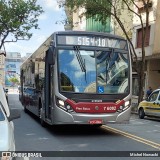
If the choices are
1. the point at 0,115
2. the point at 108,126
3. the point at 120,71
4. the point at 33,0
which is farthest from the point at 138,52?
the point at 0,115

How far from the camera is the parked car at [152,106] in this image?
20.8 meters

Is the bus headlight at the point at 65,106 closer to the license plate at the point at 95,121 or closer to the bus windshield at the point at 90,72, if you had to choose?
the bus windshield at the point at 90,72

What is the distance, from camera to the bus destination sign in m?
12.6

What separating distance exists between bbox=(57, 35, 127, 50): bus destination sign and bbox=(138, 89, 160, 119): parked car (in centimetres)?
855

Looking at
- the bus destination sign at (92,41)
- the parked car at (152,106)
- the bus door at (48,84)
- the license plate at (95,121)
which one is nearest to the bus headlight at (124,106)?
the license plate at (95,121)

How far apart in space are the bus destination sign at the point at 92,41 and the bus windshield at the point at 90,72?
0.95 feet

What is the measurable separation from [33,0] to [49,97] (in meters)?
23.7

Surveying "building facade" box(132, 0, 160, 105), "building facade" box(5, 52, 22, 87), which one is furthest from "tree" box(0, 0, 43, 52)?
"building facade" box(5, 52, 22, 87)

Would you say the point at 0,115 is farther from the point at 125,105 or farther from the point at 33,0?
the point at 33,0

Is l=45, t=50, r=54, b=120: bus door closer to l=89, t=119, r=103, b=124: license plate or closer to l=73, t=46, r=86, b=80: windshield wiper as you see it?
l=73, t=46, r=86, b=80: windshield wiper

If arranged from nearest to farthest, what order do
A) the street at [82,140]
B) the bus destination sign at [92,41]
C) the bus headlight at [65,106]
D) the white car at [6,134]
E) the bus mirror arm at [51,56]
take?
the white car at [6,134], the street at [82,140], the bus headlight at [65,106], the bus mirror arm at [51,56], the bus destination sign at [92,41]

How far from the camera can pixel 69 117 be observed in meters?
12.0

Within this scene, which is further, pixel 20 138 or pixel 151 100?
pixel 151 100

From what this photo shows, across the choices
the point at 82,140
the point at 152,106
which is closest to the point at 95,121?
the point at 82,140
